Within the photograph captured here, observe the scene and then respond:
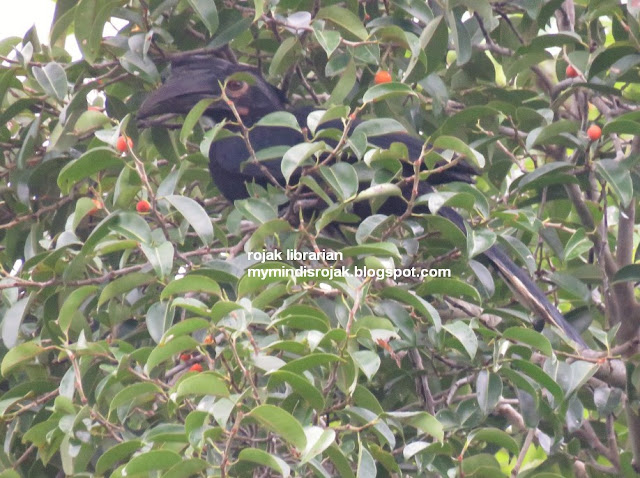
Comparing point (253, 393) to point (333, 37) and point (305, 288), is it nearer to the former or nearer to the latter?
point (305, 288)

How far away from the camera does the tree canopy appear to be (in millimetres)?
1804

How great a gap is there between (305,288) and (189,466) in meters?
0.46

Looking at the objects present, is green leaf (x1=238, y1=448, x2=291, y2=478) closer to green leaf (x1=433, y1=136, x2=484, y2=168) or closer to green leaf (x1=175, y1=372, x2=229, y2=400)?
green leaf (x1=175, y1=372, x2=229, y2=400)

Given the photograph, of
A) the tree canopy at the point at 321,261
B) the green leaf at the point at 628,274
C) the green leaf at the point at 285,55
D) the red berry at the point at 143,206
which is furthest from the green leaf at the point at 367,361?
the green leaf at the point at 285,55

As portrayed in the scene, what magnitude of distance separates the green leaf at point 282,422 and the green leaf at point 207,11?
45.2 inches

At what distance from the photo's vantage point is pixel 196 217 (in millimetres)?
2068

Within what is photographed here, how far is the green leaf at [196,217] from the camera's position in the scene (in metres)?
2.05

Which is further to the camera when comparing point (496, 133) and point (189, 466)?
point (496, 133)

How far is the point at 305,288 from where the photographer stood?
1.89m

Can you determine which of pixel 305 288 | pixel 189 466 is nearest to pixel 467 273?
pixel 305 288

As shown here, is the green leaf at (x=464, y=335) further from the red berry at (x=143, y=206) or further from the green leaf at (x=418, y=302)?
the red berry at (x=143, y=206)

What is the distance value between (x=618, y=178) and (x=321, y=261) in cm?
77

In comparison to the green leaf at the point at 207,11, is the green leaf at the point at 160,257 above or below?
below

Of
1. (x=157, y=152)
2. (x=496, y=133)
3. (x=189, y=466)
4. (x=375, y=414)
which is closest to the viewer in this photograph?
(x=189, y=466)
